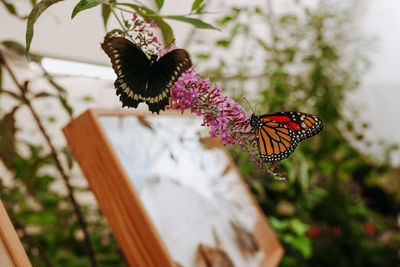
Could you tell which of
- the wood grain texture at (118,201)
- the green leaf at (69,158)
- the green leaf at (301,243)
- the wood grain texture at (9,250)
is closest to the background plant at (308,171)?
the green leaf at (301,243)

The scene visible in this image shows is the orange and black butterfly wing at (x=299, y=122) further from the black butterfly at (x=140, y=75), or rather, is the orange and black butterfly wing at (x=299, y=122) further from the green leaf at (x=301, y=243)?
the green leaf at (x=301, y=243)

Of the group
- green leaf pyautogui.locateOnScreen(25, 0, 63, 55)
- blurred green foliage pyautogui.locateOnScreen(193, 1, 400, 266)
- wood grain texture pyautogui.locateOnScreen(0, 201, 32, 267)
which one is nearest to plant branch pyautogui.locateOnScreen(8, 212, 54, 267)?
wood grain texture pyautogui.locateOnScreen(0, 201, 32, 267)

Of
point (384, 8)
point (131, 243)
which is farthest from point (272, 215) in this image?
point (384, 8)

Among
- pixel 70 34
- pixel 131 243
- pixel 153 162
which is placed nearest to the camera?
pixel 131 243

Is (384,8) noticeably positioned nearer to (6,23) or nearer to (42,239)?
(6,23)

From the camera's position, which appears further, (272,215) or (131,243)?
(272,215)

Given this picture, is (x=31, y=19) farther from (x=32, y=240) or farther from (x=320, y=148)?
(x=320, y=148)

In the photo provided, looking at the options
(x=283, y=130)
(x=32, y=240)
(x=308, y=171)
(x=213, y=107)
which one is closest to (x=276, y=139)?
(x=283, y=130)
